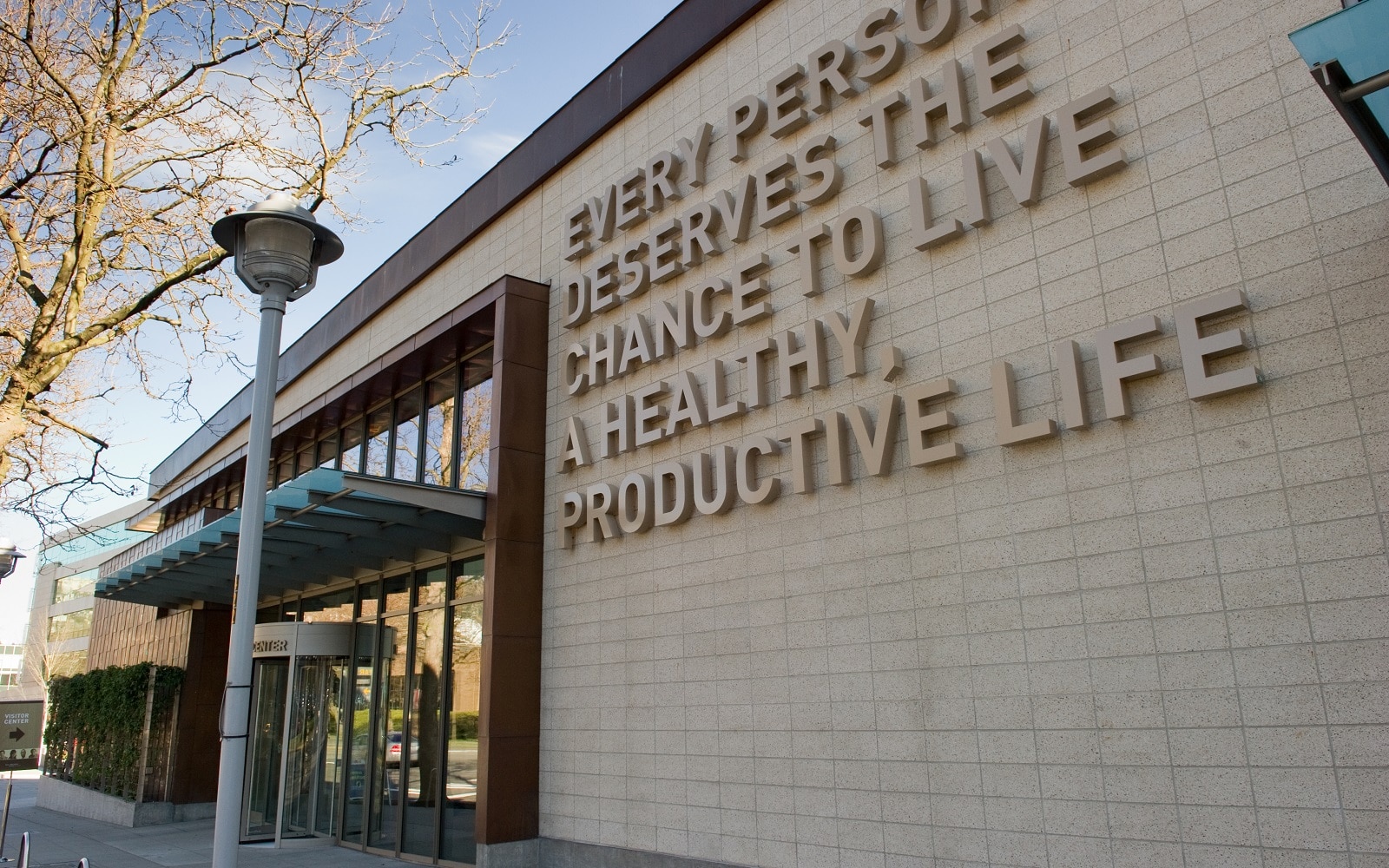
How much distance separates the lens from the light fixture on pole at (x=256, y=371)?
603 cm

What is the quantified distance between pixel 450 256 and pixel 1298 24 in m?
12.0

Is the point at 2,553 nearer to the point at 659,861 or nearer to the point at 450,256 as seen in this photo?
the point at 450,256

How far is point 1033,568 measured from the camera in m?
6.86

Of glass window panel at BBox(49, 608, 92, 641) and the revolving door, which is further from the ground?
glass window panel at BBox(49, 608, 92, 641)

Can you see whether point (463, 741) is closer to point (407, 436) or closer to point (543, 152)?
point (407, 436)

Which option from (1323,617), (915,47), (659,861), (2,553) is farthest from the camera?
(2,553)

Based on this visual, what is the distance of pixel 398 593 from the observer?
14.3m

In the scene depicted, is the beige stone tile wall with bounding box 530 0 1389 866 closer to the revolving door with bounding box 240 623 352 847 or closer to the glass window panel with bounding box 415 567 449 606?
the glass window panel with bounding box 415 567 449 606

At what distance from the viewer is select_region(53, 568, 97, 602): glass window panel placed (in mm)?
53000

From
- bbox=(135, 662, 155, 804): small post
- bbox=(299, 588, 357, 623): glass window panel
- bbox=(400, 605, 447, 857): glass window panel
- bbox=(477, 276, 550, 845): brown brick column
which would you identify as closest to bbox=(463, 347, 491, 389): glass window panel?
bbox=(477, 276, 550, 845): brown brick column

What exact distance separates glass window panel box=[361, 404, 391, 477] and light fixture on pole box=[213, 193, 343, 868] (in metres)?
8.84

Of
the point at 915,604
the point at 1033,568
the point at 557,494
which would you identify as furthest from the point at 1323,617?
the point at 557,494

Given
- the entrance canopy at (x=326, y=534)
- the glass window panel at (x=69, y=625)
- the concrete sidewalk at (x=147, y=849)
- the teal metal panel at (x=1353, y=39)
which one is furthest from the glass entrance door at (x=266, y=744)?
the glass window panel at (x=69, y=625)

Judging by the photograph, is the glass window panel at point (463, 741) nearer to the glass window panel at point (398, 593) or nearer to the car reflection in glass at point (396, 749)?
the car reflection in glass at point (396, 749)
